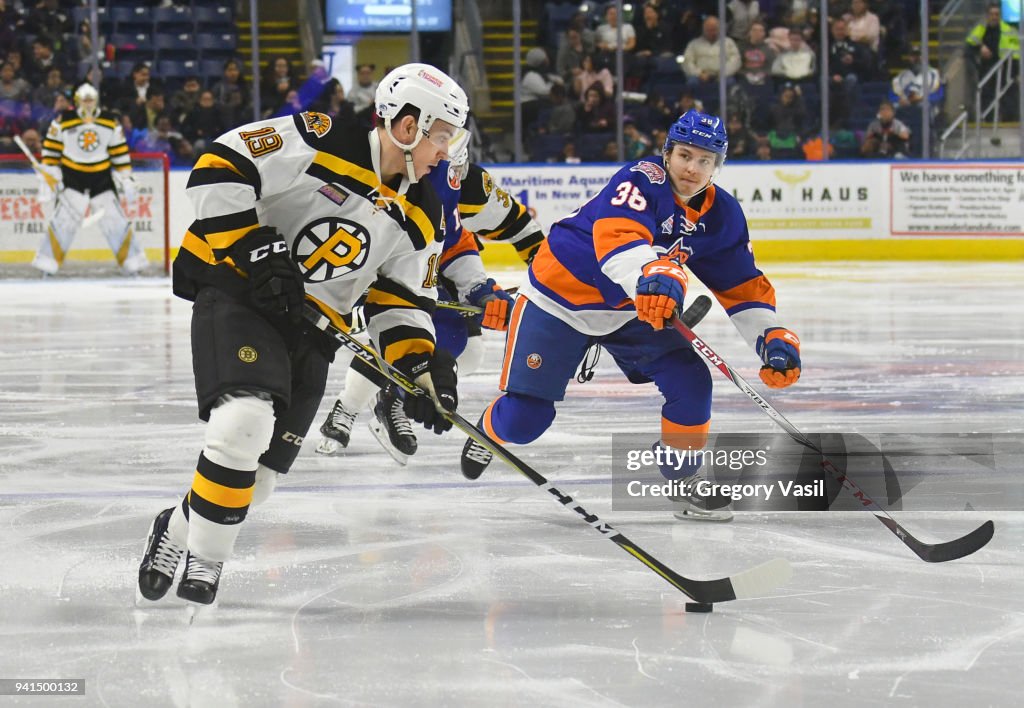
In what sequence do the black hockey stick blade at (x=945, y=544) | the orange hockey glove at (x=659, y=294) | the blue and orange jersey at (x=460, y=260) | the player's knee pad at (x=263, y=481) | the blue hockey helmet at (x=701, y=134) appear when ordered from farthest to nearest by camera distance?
the blue and orange jersey at (x=460, y=260), the blue hockey helmet at (x=701, y=134), the orange hockey glove at (x=659, y=294), the black hockey stick blade at (x=945, y=544), the player's knee pad at (x=263, y=481)

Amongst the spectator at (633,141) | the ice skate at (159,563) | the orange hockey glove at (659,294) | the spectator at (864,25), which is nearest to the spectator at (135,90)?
the spectator at (633,141)

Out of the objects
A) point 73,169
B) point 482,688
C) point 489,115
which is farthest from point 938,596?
point 489,115

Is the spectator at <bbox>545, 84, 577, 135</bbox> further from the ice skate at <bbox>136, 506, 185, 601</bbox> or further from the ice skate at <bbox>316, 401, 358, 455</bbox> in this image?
the ice skate at <bbox>136, 506, 185, 601</bbox>

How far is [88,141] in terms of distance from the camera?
10.7 m

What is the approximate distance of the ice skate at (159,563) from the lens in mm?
2643

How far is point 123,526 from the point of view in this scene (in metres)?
3.33

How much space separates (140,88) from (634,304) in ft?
30.8

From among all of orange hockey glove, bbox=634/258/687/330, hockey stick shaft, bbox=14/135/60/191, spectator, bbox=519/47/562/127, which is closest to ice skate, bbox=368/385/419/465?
orange hockey glove, bbox=634/258/687/330

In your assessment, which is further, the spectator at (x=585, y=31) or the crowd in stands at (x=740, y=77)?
the spectator at (x=585, y=31)

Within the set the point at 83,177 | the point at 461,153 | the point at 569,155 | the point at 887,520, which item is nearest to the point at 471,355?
the point at 461,153

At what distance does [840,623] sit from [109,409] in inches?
124

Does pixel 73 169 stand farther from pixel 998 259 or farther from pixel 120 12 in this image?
pixel 998 259

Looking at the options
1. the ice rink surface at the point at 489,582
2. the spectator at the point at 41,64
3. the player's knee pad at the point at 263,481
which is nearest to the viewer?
the ice rink surface at the point at 489,582

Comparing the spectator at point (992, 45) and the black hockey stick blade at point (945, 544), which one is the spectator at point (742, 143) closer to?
the spectator at point (992, 45)
